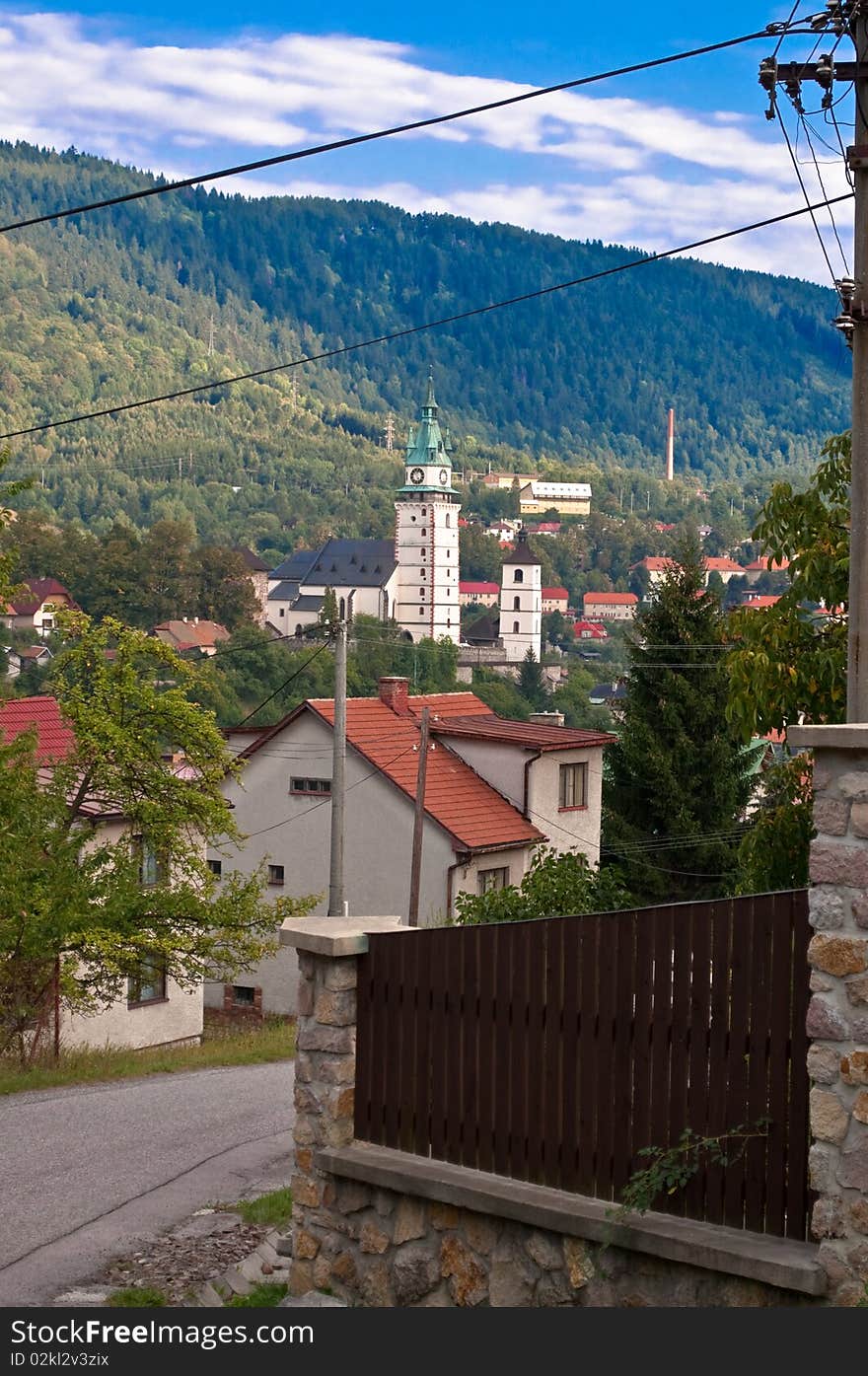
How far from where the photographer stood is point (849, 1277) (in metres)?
5.63

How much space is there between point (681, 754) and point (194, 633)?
10143 cm

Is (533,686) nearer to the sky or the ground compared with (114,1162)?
nearer to the sky

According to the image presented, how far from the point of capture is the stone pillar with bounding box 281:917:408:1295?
732cm

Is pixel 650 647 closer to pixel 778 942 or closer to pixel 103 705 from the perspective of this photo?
pixel 103 705

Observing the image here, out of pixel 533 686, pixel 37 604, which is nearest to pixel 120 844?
pixel 533 686

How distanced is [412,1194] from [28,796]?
1206cm

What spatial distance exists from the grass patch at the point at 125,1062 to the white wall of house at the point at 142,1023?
2.66 metres

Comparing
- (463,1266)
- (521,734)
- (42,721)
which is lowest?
(463,1266)

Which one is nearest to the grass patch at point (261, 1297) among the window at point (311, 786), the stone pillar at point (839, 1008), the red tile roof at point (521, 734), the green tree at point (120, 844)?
the stone pillar at point (839, 1008)

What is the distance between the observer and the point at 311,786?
33.9m

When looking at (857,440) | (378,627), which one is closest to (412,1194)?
(857,440)

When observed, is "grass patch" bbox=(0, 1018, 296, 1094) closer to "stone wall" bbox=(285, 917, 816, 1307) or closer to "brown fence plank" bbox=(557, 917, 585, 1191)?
"stone wall" bbox=(285, 917, 816, 1307)

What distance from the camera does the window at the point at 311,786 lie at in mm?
33594

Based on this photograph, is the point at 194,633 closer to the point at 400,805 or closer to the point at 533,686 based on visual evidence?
the point at 533,686
